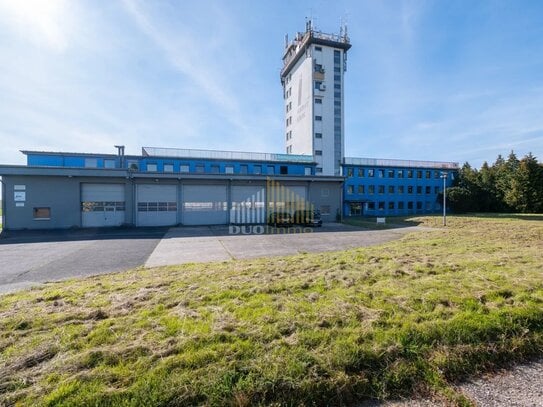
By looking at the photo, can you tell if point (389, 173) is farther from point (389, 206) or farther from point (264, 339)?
point (264, 339)

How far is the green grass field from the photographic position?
7.90 ft

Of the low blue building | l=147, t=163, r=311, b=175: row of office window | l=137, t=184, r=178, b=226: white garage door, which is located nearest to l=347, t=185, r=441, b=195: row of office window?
the low blue building

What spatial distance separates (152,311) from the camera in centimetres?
407

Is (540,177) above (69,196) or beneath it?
above

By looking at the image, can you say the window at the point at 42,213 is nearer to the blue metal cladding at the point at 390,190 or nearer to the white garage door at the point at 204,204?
the white garage door at the point at 204,204

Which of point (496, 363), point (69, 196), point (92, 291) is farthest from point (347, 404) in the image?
point (69, 196)

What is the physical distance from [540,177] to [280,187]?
40.4 metres

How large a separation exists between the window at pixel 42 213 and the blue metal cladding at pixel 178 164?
10.7 meters

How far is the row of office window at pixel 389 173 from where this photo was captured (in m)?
42.9

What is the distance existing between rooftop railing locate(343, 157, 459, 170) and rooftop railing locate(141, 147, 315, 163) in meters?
9.68

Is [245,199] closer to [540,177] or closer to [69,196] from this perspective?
[69,196]

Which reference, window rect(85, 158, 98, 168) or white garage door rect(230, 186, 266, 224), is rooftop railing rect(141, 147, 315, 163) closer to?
window rect(85, 158, 98, 168)

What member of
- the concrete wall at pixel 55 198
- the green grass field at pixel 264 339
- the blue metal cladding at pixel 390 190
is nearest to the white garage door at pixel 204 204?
the concrete wall at pixel 55 198

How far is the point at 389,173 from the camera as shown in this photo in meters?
44.2
